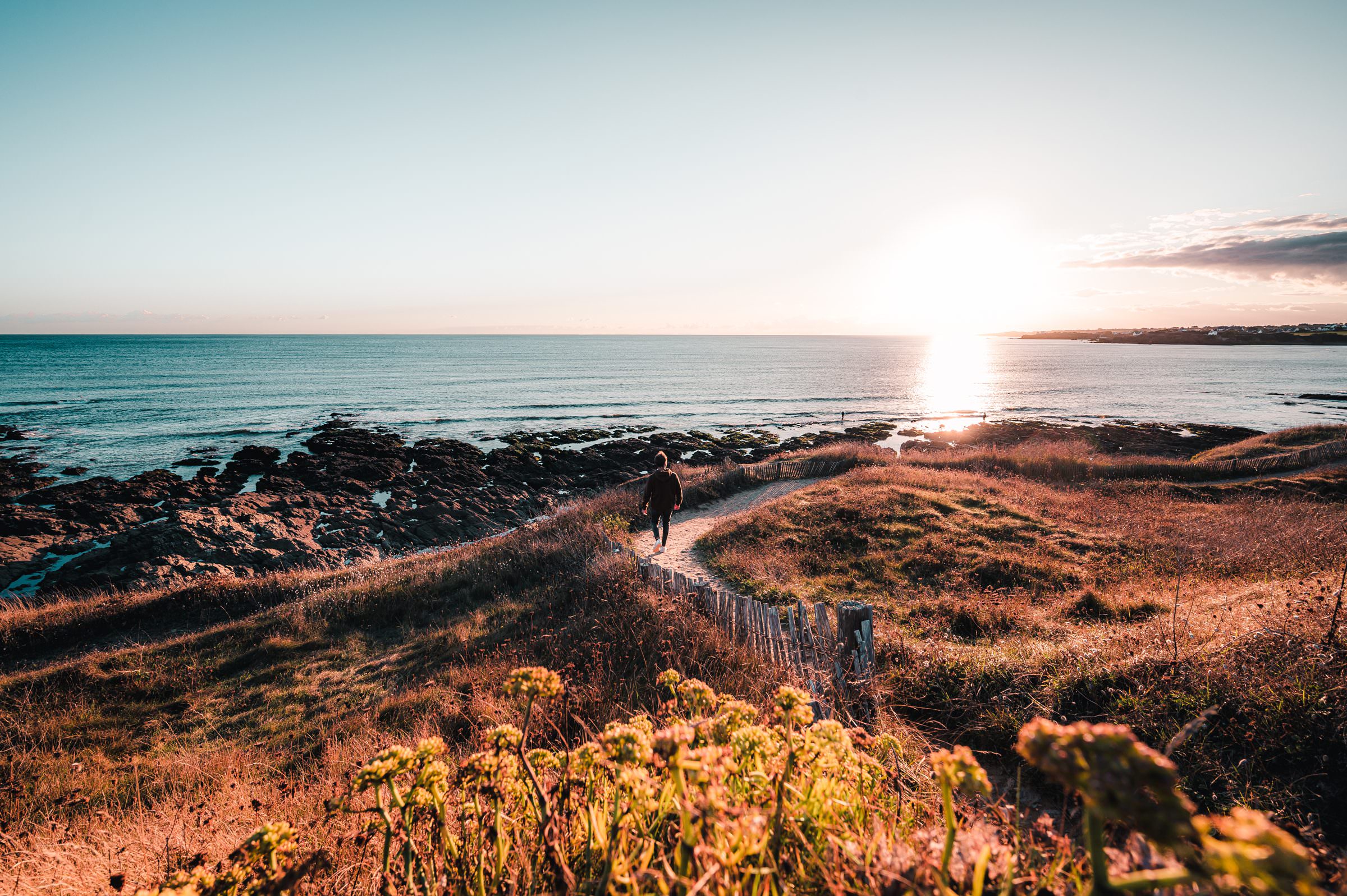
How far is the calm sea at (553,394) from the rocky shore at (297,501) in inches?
134

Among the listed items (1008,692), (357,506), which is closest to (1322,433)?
(1008,692)

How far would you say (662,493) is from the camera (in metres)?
12.2

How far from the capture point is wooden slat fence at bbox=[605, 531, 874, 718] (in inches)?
218

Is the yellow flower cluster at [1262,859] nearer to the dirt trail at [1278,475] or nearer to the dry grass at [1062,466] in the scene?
the dry grass at [1062,466]

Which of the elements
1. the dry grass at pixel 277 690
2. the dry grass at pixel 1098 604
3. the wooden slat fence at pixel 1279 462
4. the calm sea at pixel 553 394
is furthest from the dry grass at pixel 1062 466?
the calm sea at pixel 553 394

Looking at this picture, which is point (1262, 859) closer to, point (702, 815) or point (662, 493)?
point (702, 815)

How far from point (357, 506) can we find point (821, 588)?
69.9 feet

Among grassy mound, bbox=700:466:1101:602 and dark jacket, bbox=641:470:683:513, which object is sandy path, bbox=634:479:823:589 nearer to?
grassy mound, bbox=700:466:1101:602

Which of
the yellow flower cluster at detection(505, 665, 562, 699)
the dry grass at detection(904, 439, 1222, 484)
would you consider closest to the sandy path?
the dry grass at detection(904, 439, 1222, 484)

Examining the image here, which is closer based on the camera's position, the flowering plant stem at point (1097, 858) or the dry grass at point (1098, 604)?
the flowering plant stem at point (1097, 858)

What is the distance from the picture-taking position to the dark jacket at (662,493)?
1216 centimetres

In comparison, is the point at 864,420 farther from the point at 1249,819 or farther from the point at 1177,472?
the point at 1249,819

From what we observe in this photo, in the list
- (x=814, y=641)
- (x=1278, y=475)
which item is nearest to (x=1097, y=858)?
(x=814, y=641)

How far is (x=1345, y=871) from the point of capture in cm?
161
